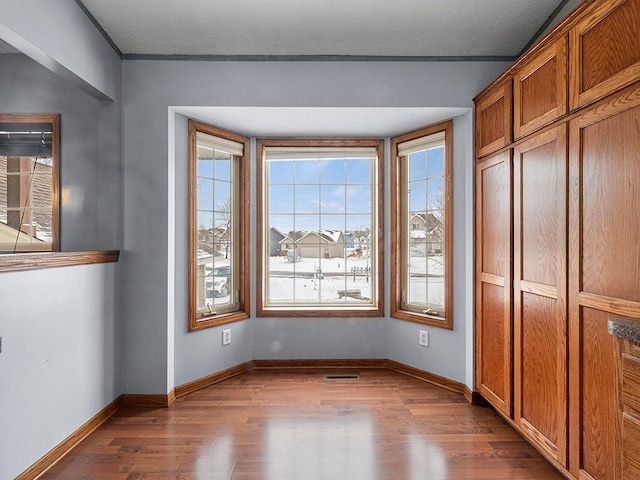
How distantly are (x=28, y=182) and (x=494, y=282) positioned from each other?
3.47 m

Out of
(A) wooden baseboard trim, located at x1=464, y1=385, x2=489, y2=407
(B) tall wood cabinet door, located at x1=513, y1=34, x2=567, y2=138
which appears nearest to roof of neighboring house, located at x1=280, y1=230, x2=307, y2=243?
(A) wooden baseboard trim, located at x1=464, y1=385, x2=489, y2=407

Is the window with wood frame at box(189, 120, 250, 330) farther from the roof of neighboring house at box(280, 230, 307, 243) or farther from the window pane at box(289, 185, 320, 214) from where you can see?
the window pane at box(289, 185, 320, 214)

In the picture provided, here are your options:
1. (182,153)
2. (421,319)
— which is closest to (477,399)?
→ (421,319)

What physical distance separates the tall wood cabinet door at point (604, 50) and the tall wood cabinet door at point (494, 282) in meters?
0.73

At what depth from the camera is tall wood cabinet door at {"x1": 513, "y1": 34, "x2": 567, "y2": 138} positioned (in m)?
2.04

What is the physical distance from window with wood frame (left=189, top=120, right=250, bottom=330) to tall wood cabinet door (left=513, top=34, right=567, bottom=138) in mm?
2283

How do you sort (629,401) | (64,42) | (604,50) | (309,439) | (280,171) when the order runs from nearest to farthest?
1. (629,401)
2. (604,50)
3. (64,42)
4. (309,439)
5. (280,171)

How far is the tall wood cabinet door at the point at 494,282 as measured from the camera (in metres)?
2.60

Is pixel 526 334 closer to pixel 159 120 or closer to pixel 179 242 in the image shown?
pixel 179 242

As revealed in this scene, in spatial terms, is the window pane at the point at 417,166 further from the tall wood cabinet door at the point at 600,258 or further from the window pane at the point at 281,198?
the tall wood cabinet door at the point at 600,258

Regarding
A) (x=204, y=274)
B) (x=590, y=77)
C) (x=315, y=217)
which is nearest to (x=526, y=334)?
(x=590, y=77)

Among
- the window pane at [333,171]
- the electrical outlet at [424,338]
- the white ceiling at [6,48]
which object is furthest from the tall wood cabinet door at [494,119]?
the white ceiling at [6,48]

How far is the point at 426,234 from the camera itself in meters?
3.66

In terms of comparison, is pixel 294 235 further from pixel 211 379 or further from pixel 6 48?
pixel 6 48
